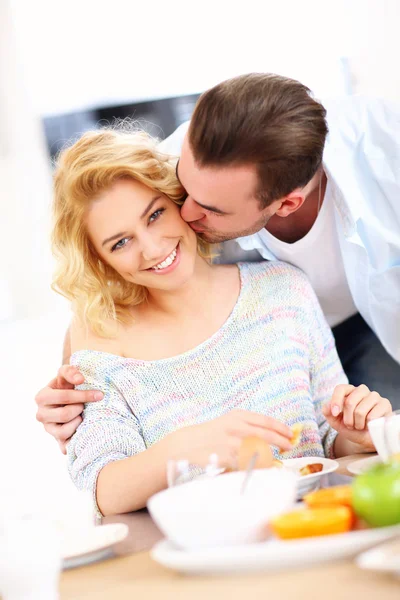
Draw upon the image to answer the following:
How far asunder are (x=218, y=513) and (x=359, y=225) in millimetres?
1077

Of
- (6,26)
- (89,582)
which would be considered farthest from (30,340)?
(89,582)

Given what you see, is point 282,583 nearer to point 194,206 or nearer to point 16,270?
point 194,206

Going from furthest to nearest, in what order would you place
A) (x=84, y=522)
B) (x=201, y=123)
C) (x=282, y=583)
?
1. (x=201, y=123)
2. (x=84, y=522)
3. (x=282, y=583)

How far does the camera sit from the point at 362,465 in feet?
3.53

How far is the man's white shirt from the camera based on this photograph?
1.63 meters

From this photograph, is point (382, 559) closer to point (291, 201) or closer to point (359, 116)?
point (291, 201)

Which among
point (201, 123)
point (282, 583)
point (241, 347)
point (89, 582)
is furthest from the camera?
point (241, 347)

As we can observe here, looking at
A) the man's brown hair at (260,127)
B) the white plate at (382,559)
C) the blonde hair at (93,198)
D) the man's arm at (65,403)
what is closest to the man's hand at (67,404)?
the man's arm at (65,403)

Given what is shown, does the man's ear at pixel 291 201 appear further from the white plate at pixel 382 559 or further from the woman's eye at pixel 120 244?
the white plate at pixel 382 559

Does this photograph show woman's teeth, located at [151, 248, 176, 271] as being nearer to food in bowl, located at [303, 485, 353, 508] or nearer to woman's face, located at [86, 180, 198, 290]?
woman's face, located at [86, 180, 198, 290]

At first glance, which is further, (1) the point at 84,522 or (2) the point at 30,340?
(2) the point at 30,340

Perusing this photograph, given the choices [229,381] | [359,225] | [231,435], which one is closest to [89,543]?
[231,435]

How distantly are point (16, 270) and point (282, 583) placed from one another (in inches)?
112

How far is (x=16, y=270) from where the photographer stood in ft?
10.9
